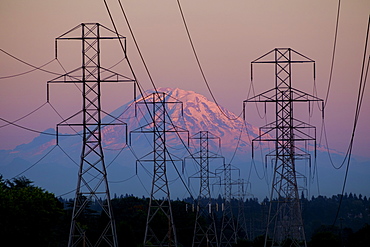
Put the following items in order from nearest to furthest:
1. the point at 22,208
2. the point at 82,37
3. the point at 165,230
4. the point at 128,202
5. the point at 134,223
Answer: the point at 82,37 → the point at 22,208 → the point at 165,230 → the point at 134,223 → the point at 128,202

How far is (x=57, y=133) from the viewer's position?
47344 mm

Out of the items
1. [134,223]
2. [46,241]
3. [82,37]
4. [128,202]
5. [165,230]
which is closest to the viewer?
[82,37]

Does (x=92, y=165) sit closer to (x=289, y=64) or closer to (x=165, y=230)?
(x=289, y=64)

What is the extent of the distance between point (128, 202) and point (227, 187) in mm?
55601

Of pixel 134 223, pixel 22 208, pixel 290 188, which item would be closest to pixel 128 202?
pixel 134 223

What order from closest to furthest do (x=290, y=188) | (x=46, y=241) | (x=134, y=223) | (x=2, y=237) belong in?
1. (x=2, y=237)
2. (x=46, y=241)
3. (x=290, y=188)
4. (x=134, y=223)

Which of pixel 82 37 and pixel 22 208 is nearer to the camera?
pixel 82 37

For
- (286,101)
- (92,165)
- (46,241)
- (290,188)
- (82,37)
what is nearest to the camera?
(92,165)

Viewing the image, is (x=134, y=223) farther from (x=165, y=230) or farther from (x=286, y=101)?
(x=286, y=101)

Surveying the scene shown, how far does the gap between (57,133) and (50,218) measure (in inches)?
1346

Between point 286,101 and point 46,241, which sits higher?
point 286,101

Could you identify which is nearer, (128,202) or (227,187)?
(227,187)

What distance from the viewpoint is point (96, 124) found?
44.7m

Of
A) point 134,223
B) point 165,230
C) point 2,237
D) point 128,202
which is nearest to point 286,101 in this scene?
point 2,237
